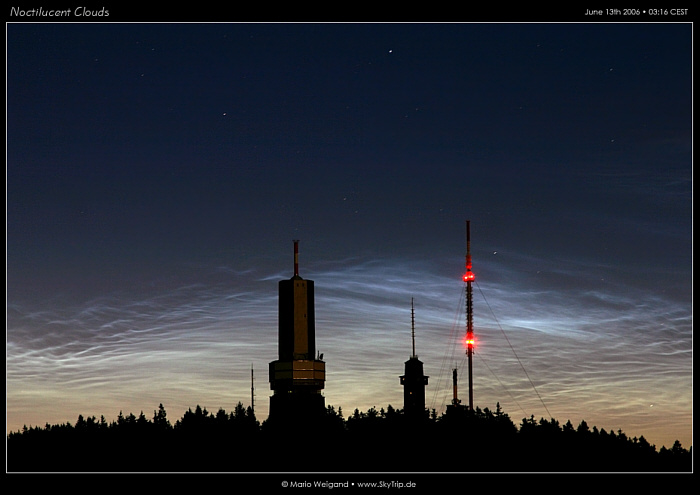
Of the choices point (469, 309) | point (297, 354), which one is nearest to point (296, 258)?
point (297, 354)

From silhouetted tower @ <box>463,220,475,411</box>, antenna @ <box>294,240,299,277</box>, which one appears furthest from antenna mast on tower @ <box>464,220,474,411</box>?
antenna @ <box>294,240,299,277</box>

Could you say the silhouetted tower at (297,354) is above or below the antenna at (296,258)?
below

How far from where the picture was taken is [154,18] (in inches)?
1900

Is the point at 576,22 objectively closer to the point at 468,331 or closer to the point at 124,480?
the point at 124,480

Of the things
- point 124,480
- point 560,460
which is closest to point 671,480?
point 124,480

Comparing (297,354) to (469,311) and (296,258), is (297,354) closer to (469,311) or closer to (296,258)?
(296,258)

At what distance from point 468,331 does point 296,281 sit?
60.0 m

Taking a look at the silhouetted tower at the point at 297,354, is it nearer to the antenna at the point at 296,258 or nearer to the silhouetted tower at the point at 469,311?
the antenna at the point at 296,258

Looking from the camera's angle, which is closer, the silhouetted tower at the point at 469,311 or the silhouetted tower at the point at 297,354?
the silhouetted tower at the point at 469,311

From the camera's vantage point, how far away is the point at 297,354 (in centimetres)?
19012

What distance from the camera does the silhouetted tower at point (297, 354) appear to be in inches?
7490

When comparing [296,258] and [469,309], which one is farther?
[296,258]

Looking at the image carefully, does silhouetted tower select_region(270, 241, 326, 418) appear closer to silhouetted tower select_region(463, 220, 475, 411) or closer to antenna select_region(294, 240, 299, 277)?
antenna select_region(294, 240, 299, 277)

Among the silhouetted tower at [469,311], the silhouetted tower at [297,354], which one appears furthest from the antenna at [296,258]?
the silhouetted tower at [469,311]
